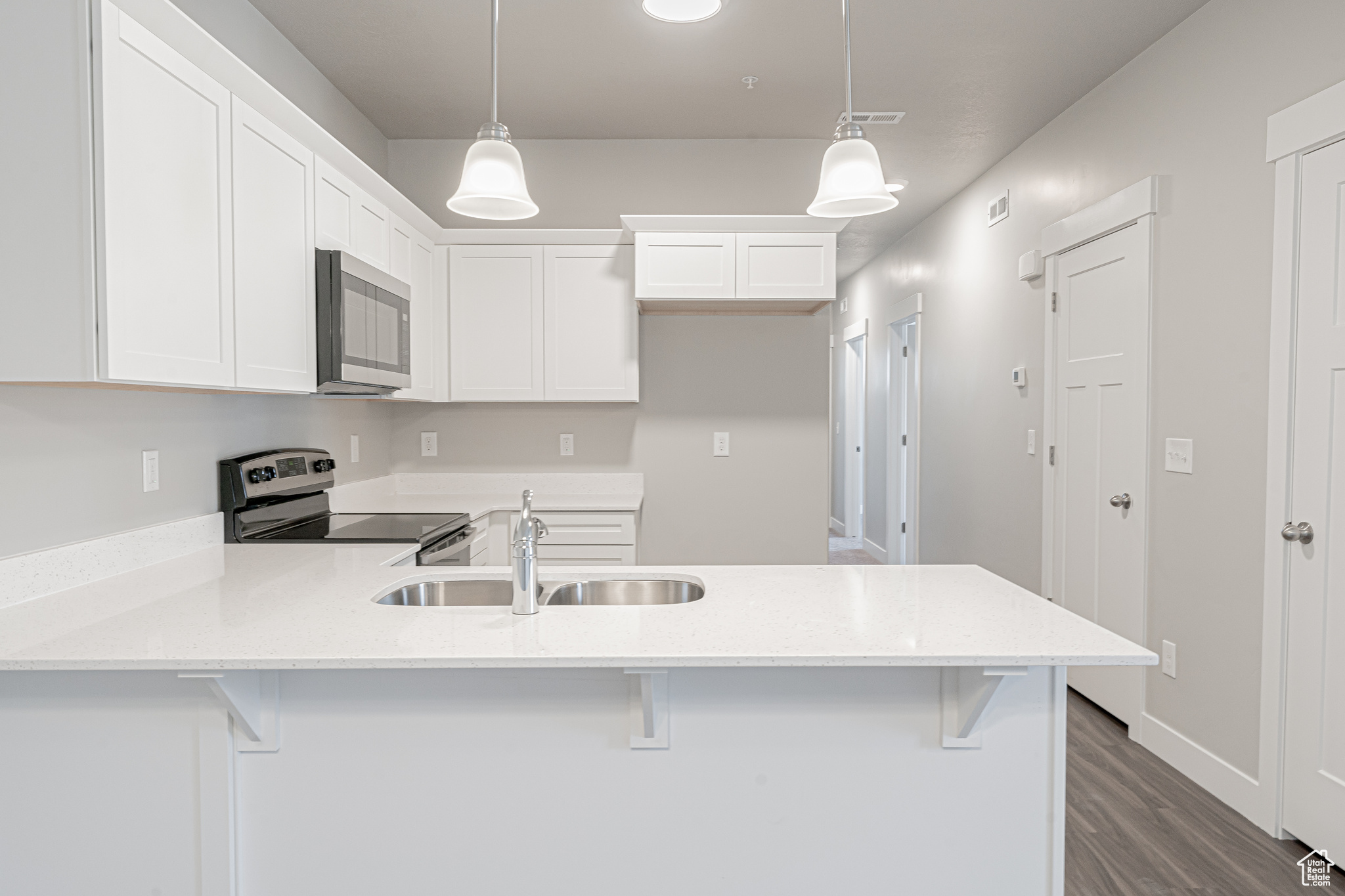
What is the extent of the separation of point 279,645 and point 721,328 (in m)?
2.93

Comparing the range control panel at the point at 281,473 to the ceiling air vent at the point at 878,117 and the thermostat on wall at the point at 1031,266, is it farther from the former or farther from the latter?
the thermostat on wall at the point at 1031,266

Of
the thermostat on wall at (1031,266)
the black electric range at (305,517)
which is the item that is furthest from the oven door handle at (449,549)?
the thermostat on wall at (1031,266)

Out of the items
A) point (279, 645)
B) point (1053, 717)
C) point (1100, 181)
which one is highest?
point (1100, 181)

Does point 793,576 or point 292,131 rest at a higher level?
point 292,131

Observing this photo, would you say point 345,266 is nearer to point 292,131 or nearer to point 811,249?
point 292,131

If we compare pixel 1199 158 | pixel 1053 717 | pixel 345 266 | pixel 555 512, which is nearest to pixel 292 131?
pixel 345 266

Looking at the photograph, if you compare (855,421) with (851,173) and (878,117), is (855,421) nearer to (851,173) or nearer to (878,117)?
(878,117)

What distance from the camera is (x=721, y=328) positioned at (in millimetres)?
Answer: 3904

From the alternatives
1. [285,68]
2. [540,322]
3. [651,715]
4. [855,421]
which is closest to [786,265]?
[540,322]

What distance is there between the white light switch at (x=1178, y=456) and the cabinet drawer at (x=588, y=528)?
2.24 meters

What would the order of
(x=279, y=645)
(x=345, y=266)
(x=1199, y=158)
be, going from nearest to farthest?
(x=279, y=645), (x=345, y=266), (x=1199, y=158)

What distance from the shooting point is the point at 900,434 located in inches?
247

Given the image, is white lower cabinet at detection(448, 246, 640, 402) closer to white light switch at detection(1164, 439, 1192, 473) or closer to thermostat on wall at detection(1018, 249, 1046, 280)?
thermostat on wall at detection(1018, 249, 1046, 280)

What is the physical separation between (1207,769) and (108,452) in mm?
3650
